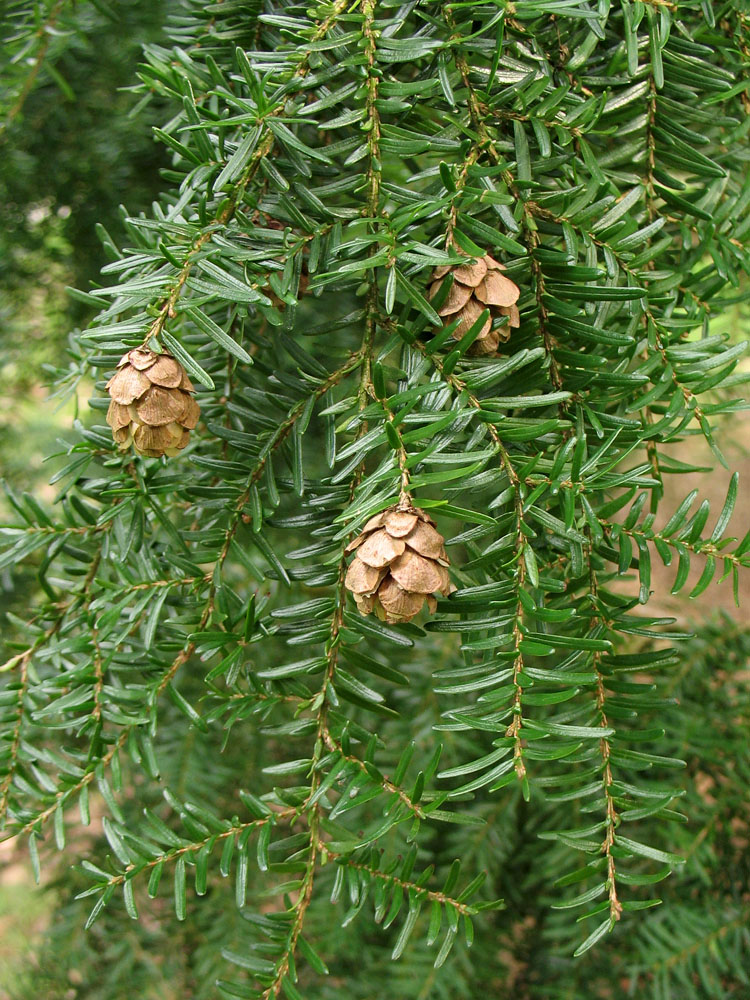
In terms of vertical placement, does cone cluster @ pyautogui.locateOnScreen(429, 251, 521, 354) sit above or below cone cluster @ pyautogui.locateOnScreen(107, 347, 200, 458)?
above

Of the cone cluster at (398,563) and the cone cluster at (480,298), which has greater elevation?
the cone cluster at (480,298)

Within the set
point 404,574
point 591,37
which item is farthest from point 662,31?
point 404,574

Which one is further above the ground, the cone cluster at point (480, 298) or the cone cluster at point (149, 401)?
the cone cluster at point (480, 298)
